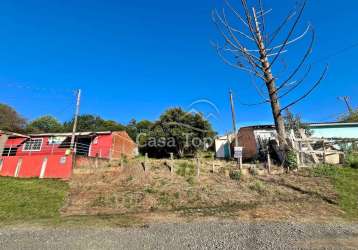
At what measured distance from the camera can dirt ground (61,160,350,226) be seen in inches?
324

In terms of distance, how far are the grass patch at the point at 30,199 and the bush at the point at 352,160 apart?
48.0 feet

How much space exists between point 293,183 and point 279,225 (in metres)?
5.09

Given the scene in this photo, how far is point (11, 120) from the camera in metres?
48.9

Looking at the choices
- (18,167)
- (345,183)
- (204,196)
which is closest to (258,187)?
(204,196)

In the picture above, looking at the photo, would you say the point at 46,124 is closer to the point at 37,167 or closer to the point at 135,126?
the point at 135,126

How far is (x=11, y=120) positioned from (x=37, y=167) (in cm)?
4000

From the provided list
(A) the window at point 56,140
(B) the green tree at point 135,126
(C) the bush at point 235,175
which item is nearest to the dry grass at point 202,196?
(C) the bush at point 235,175

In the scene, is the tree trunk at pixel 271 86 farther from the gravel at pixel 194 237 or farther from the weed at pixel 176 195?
the gravel at pixel 194 237

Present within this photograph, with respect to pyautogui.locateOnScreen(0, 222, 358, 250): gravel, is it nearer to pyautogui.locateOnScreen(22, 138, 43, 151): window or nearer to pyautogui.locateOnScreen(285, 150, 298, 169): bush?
pyautogui.locateOnScreen(285, 150, 298, 169): bush

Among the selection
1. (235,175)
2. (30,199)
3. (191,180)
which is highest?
(235,175)

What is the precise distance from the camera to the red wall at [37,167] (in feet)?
52.7

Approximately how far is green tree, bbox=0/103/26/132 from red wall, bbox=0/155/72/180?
1353 inches

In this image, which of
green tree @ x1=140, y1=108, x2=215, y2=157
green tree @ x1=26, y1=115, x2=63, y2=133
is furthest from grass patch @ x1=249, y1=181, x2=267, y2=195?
green tree @ x1=26, y1=115, x2=63, y2=133

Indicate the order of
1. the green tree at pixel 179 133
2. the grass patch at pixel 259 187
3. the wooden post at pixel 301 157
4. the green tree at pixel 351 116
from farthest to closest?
the green tree at pixel 351 116
the green tree at pixel 179 133
the wooden post at pixel 301 157
the grass patch at pixel 259 187
